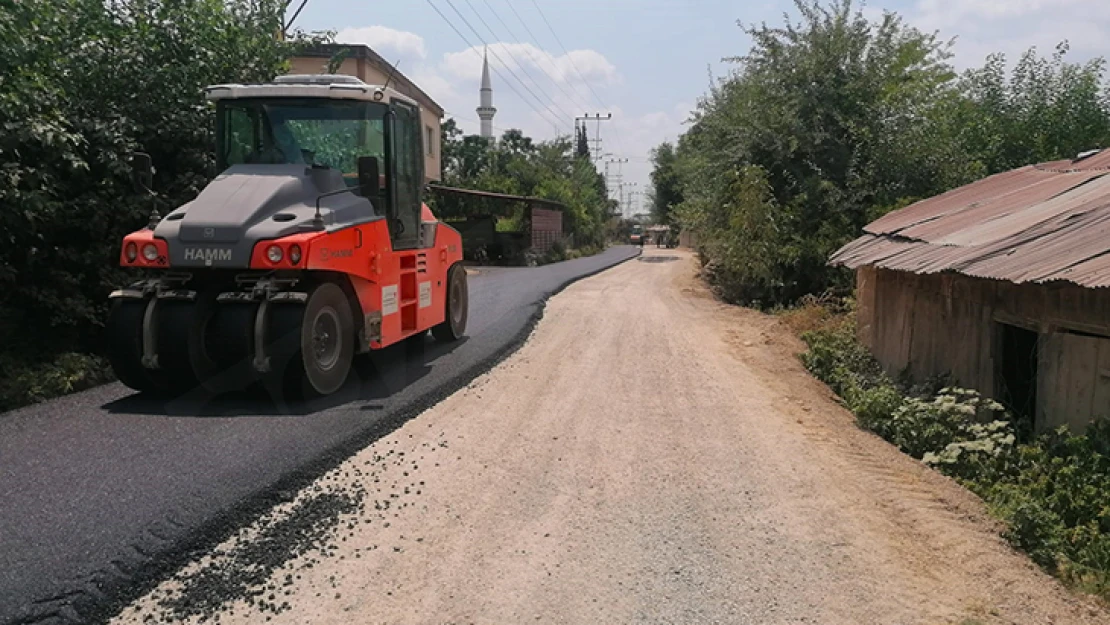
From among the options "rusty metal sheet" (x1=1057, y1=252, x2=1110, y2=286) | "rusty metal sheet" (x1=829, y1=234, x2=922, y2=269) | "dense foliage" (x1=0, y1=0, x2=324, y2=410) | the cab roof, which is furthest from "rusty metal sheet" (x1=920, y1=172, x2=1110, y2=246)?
"dense foliage" (x1=0, y1=0, x2=324, y2=410)

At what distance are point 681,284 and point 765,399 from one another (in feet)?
51.4

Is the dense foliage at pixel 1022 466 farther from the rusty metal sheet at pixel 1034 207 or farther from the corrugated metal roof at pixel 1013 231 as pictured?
the rusty metal sheet at pixel 1034 207

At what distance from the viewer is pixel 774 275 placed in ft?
55.6

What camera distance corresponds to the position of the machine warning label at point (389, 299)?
8.07m

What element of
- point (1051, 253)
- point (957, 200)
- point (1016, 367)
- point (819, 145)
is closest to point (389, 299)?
point (1051, 253)

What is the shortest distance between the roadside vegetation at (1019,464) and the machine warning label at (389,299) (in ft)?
15.5

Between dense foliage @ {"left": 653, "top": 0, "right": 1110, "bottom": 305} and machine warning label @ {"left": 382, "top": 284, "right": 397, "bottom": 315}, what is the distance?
10358 mm

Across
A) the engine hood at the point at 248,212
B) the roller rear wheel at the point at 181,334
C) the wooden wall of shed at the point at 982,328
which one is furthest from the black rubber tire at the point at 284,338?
the wooden wall of shed at the point at 982,328

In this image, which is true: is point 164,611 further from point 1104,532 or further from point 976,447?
point 976,447

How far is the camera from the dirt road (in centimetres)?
377

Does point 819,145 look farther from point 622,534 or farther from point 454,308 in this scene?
point 622,534

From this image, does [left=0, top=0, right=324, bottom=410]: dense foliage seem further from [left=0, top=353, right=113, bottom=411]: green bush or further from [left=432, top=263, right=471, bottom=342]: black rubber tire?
[left=432, top=263, right=471, bottom=342]: black rubber tire

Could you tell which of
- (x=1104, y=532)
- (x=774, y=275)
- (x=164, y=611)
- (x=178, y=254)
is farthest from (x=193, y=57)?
(x=774, y=275)

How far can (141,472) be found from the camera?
496cm
